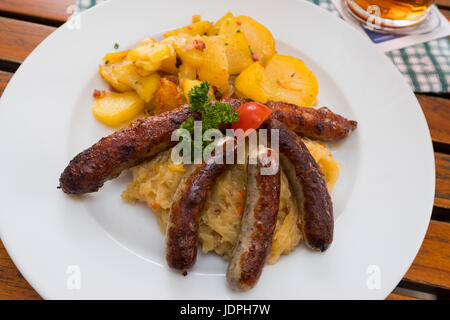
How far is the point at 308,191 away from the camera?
199 cm

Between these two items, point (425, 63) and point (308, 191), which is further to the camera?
point (425, 63)

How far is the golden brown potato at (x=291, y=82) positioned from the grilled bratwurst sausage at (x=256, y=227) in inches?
28.6

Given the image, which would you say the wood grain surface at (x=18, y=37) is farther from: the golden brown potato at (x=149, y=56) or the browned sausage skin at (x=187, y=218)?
the browned sausage skin at (x=187, y=218)

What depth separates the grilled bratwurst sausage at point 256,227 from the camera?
1798mm

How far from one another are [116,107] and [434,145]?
2.15m

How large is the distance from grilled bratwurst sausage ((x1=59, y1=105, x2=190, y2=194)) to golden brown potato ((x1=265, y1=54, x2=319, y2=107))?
71cm

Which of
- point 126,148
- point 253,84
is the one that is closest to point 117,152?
point 126,148

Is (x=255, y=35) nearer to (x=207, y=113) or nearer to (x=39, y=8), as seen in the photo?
(x=207, y=113)

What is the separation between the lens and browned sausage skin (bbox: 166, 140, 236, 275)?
6.06 feet

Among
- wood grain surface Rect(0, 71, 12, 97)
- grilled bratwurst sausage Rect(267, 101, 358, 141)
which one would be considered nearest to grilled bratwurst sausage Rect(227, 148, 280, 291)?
grilled bratwurst sausage Rect(267, 101, 358, 141)

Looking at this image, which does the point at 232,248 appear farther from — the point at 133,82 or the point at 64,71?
the point at 64,71

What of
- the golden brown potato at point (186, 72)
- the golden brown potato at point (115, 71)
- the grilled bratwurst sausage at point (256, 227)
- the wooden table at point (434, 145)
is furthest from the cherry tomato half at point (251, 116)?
the wooden table at point (434, 145)
